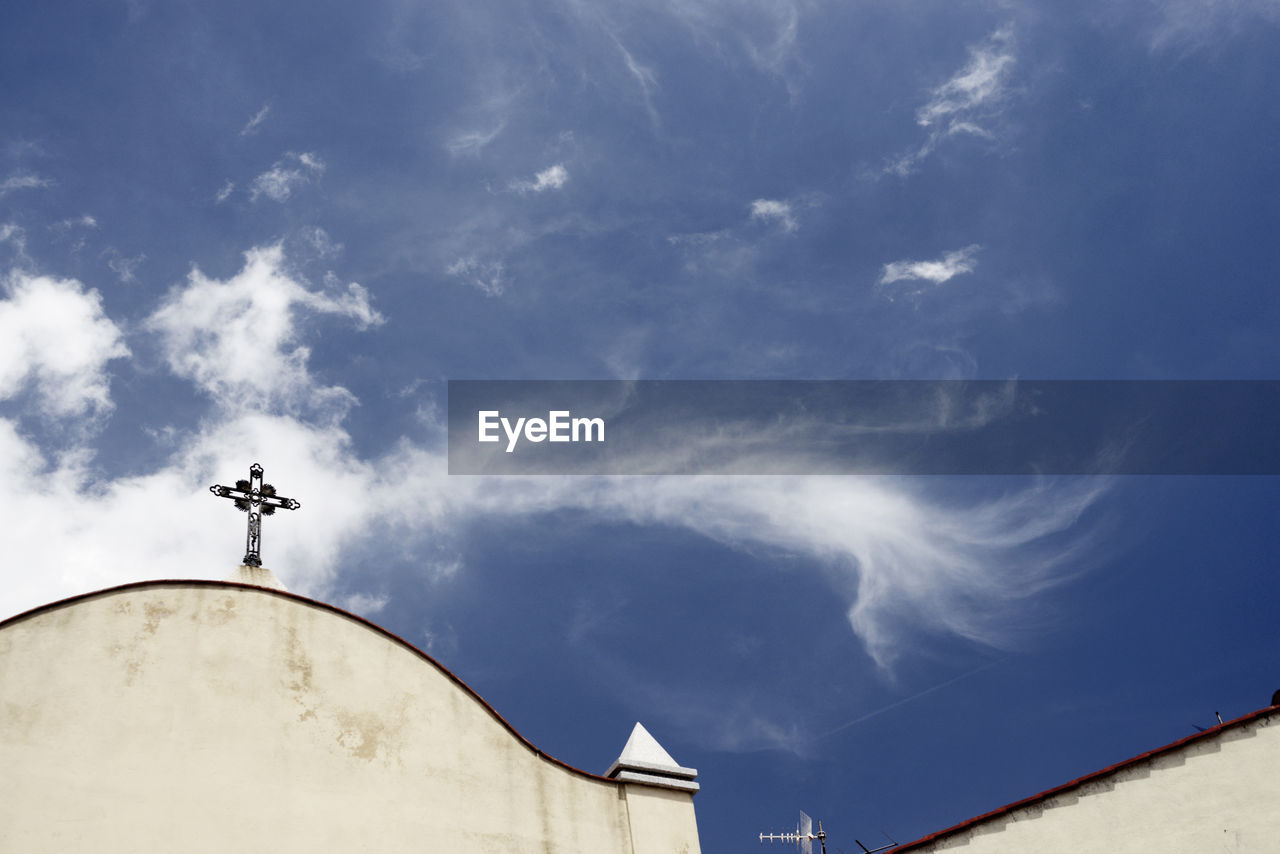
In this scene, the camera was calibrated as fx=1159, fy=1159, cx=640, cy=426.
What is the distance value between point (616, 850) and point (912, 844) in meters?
4.58

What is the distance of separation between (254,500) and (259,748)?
541 cm

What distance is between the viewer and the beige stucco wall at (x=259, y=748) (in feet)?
49.0

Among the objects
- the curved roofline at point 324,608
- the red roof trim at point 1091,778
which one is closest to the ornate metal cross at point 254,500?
the curved roofline at point 324,608

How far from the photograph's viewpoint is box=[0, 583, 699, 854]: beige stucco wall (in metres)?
14.9

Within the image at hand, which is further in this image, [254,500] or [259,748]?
[254,500]

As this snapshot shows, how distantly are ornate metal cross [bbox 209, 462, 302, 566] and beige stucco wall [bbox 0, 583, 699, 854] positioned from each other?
8.70 feet

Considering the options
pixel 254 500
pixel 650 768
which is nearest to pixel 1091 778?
pixel 650 768

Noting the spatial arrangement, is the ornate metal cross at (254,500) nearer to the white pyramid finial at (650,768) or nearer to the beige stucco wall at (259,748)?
the beige stucco wall at (259,748)

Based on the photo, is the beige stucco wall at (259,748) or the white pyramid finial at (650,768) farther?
the white pyramid finial at (650,768)

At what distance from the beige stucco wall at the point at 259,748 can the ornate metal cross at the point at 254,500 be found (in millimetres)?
2653

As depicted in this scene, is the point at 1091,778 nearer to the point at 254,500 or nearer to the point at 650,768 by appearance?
the point at 650,768

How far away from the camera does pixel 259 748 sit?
16250mm

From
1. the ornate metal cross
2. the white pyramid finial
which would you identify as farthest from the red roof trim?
the ornate metal cross

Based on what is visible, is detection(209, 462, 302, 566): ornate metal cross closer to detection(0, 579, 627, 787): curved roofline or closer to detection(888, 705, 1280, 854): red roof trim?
detection(0, 579, 627, 787): curved roofline
